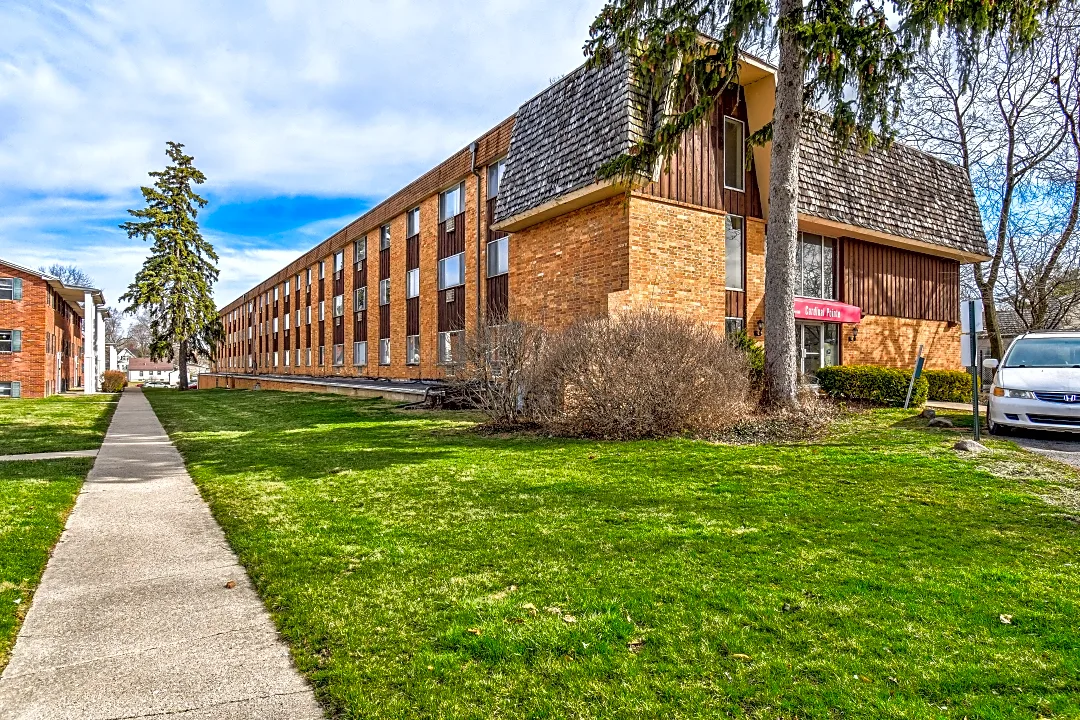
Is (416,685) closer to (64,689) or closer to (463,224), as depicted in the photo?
(64,689)

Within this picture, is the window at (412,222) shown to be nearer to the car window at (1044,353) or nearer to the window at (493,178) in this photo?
the window at (493,178)

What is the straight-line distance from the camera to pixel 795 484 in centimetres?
609

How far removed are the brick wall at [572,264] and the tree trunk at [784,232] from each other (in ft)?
10.9

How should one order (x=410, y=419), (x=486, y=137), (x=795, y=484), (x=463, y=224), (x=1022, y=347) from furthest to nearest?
(x=463, y=224)
(x=486, y=137)
(x=410, y=419)
(x=1022, y=347)
(x=795, y=484)

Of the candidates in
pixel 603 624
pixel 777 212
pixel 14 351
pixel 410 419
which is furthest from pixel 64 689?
pixel 14 351

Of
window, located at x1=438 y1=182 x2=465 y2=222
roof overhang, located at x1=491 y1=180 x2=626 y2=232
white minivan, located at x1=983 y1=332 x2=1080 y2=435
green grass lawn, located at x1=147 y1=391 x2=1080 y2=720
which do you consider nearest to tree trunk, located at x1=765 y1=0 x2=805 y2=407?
white minivan, located at x1=983 y1=332 x2=1080 y2=435

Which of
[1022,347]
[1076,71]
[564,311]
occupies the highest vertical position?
[1076,71]

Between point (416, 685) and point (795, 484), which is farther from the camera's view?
point (795, 484)

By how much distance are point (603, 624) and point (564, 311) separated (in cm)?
1262

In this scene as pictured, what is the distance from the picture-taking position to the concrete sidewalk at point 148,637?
2.37m

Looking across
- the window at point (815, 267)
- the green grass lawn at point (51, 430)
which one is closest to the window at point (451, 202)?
the window at point (815, 267)

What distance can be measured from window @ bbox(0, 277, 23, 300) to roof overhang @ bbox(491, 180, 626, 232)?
26.5m

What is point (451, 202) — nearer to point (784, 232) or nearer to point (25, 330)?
point (784, 232)

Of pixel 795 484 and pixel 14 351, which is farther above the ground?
pixel 14 351
